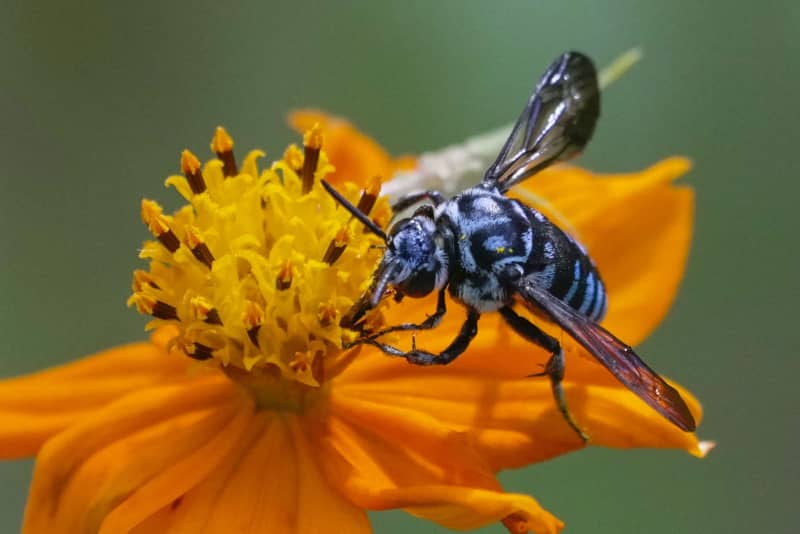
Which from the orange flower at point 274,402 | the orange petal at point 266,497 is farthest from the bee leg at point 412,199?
the orange petal at point 266,497

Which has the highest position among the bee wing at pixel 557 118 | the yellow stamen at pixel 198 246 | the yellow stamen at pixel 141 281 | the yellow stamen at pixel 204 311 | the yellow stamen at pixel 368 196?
the bee wing at pixel 557 118

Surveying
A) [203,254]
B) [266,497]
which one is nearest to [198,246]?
[203,254]

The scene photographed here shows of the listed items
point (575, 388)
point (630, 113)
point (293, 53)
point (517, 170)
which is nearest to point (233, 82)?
point (293, 53)

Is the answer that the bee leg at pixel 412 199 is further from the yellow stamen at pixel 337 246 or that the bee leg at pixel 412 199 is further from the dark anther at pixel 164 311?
the dark anther at pixel 164 311

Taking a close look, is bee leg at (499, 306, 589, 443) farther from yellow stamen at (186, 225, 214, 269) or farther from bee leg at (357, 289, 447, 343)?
yellow stamen at (186, 225, 214, 269)

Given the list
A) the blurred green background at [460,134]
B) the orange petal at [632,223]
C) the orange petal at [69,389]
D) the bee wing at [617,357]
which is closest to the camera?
the bee wing at [617,357]

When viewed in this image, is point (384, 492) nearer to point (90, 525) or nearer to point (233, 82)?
point (90, 525)

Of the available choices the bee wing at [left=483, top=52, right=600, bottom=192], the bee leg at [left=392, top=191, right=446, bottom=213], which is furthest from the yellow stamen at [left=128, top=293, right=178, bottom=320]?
the bee wing at [left=483, top=52, right=600, bottom=192]

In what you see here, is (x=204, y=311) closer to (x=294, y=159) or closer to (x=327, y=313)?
(x=327, y=313)
